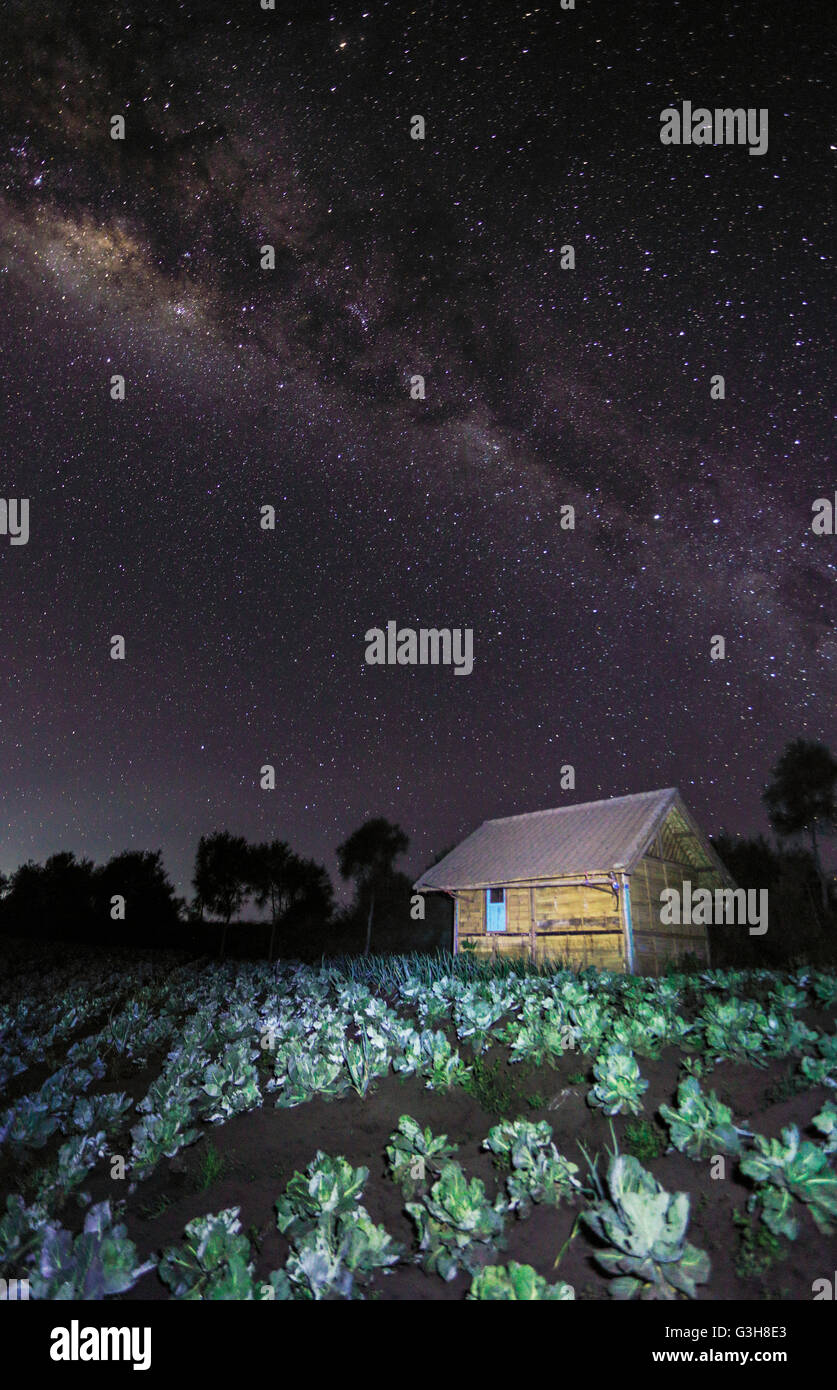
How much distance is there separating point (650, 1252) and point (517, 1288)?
0.67 meters

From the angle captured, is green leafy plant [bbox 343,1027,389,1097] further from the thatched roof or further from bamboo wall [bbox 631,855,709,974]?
bamboo wall [bbox 631,855,709,974]

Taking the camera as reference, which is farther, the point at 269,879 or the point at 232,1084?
the point at 269,879

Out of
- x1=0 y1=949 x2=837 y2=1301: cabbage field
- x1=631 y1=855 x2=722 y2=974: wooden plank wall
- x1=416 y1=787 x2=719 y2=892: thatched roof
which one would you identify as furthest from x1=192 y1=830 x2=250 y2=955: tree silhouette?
x1=0 y1=949 x2=837 y2=1301: cabbage field

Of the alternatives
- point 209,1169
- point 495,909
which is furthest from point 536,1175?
point 495,909

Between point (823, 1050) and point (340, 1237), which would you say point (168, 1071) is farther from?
point (823, 1050)

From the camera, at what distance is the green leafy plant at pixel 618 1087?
4.71 meters

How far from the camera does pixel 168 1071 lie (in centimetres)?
675

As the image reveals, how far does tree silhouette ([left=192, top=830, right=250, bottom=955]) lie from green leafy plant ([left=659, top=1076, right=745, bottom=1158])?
54.6m

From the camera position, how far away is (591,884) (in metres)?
19.3

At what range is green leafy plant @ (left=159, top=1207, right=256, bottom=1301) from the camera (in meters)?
3.32

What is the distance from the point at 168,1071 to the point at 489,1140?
3.99 metres

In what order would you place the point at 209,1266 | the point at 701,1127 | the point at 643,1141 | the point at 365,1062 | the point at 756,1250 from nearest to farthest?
the point at 756,1250, the point at 209,1266, the point at 701,1127, the point at 643,1141, the point at 365,1062

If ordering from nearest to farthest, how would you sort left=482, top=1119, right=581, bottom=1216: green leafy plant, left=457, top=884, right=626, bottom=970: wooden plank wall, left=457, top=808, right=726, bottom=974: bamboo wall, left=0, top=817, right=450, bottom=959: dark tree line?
left=482, top=1119, right=581, bottom=1216: green leafy plant → left=457, top=884, right=626, bottom=970: wooden plank wall → left=457, top=808, right=726, bottom=974: bamboo wall → left=0, top=817, right=450, bottom=959: dark tree line

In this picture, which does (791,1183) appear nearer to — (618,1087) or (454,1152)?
(618,1087)
